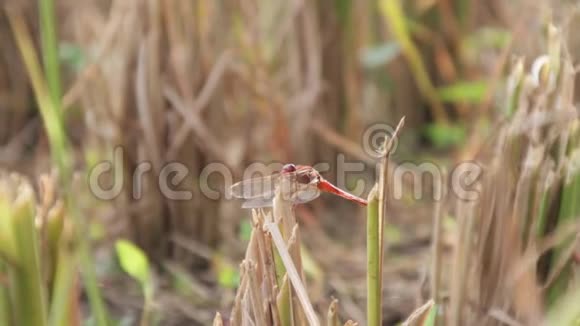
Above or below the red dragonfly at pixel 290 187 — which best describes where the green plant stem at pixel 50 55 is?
above

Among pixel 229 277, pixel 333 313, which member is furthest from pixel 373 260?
pixel 229 277

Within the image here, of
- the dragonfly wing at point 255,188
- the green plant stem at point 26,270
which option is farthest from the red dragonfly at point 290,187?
the green plant stem at point 26,270

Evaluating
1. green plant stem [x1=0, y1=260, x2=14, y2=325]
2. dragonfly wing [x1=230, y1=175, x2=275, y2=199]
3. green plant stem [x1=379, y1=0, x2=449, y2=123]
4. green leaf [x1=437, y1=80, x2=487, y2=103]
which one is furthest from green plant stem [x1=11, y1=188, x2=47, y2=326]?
green leaf [x1=437, y1=80, x2=487, y2=103]

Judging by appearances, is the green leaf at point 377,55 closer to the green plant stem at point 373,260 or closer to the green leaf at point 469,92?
the green leaf at point 469,92

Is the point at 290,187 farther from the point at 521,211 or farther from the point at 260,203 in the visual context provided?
the point at 521,211

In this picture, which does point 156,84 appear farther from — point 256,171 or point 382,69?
point 382,69

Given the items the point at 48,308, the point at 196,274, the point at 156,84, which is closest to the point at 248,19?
the point at 156,84

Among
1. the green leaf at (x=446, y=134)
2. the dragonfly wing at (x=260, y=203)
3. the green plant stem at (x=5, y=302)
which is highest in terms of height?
the dragonfly wing at (x=260, y=203)
